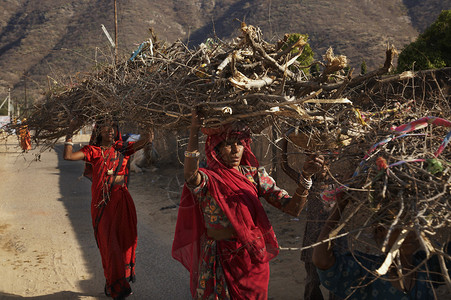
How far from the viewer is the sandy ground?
518cm

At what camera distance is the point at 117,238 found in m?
4.89

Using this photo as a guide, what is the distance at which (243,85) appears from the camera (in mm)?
2250

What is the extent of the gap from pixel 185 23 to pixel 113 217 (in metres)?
29.6

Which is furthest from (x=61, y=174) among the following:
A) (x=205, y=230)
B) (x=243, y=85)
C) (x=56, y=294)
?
(x=243, y=85)

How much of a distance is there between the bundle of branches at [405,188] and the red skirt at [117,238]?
342 cm

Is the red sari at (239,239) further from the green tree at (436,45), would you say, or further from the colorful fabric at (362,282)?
the green tree at (436,45)

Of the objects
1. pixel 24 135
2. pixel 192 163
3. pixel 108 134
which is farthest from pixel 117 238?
pixel 192 163

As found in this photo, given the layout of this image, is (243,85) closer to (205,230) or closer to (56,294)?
(205,230)

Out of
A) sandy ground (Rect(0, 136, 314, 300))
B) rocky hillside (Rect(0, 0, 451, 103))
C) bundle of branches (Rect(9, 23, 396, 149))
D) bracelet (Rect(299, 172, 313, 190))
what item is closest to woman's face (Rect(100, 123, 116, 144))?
sandy ground (Rect(0, 136, 314, 300))

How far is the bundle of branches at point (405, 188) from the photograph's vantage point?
1.53 metres

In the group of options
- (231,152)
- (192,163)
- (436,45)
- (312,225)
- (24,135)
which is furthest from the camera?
(436,45)

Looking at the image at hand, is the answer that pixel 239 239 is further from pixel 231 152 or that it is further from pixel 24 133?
pixel 24 133

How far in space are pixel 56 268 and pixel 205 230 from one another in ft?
11.1

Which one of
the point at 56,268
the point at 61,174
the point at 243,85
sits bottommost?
the point at 61,174
